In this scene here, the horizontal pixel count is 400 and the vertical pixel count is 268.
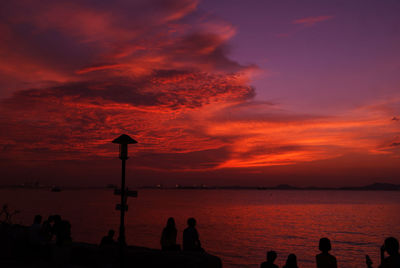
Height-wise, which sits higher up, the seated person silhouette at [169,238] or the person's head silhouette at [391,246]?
the person's head silhouette at [391,246]

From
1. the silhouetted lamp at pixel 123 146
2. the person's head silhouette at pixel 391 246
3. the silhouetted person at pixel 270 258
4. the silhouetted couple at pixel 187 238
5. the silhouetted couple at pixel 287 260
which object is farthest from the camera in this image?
the silhouetted lamp at pixel 123 146

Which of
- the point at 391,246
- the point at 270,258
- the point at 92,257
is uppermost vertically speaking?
the point at 391,246

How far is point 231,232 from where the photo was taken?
52531 mm

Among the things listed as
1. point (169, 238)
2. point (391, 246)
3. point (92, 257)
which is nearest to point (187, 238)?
point (169, 238)

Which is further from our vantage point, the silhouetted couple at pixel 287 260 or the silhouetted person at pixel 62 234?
the silhouetted person at pixel 62 234

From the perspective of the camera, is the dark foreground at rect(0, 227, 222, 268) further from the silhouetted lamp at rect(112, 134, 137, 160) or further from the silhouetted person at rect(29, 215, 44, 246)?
the silhouetted lamp at rect(112, 134, 137, 160)

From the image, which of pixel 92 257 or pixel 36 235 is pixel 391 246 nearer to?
pixel 92 257

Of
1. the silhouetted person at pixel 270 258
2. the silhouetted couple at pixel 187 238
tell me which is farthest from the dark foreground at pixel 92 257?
the silhouetted person at pixel 270 258

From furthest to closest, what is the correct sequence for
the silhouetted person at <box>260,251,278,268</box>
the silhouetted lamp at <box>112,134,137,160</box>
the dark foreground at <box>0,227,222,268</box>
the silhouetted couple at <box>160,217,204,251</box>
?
the silhouetted lamp at <box>112,134,137,160</box> → the silhouetted couple at <box>160,217,204,251</box> → the dark foreground at <box>0,227,222,268</box> → the silhouetted person at <box>260,251,278,268</box>

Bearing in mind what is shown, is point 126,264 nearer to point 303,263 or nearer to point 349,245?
point 303,263

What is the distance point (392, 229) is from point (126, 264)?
60053 mm

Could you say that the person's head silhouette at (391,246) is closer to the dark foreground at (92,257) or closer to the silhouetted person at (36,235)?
the dark foreground at (92,257)

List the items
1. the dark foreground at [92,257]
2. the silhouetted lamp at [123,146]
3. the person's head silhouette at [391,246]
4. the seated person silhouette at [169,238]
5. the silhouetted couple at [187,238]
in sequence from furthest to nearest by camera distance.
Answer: the silhouetted lamp at [123,146] → the seated person silhouette at [169,238] → the silhouetted couple at [187,238] → the dark foreground at [92,257] → the person's head silhouette at [391,246]

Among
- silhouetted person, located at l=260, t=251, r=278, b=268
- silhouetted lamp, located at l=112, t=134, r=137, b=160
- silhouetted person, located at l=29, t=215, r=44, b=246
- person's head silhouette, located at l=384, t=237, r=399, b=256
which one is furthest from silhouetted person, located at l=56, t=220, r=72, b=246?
person's head silhouette, located at l=384, t=237, r=399, b=256
